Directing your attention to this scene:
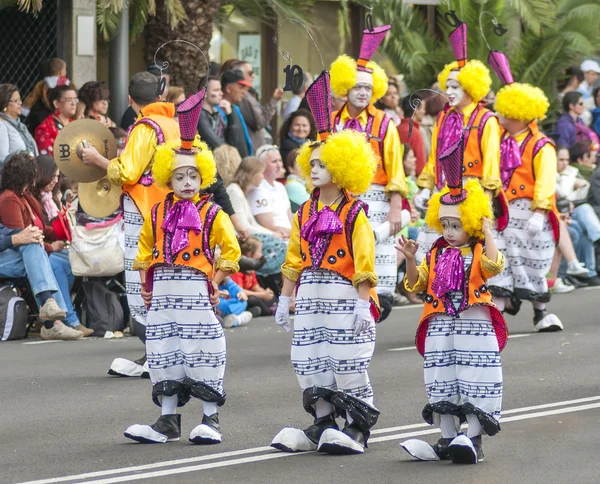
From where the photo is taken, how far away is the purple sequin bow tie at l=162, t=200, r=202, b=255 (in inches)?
342

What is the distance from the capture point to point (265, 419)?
9.31 m

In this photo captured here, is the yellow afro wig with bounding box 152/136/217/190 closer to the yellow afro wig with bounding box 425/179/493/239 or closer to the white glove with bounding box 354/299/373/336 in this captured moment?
the white glove with bounding box 354/299/373/336

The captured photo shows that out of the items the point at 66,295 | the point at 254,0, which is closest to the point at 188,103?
the point at 66,295

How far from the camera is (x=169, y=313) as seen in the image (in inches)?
343

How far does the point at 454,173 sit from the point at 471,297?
0.69 meters

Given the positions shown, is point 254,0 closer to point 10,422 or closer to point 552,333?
point 552,333

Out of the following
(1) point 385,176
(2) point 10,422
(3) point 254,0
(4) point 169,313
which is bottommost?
(2) point 10,422

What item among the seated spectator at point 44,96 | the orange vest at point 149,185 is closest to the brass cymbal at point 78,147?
the orange vest at point 149,185

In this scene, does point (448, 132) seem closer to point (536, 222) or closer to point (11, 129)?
point (536, 222)

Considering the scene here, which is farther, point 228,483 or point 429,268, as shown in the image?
point 429,268

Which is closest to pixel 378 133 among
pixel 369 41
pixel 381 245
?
pixel 369 41

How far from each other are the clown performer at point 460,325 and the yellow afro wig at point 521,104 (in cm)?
478

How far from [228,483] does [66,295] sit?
20.7 feet

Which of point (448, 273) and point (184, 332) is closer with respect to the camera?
point (448, 273)
